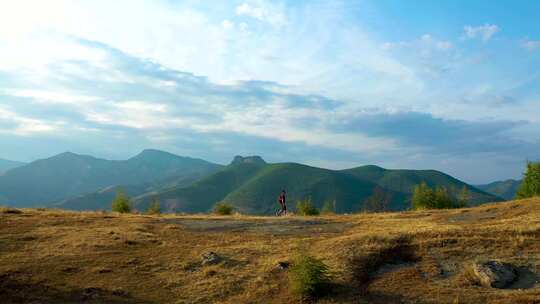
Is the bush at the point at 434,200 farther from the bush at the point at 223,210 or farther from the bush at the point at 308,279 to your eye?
the bush at the point at 308,279

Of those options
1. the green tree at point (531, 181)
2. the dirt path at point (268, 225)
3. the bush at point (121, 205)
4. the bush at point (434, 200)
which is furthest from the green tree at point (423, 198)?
the bush at point (121, 205)

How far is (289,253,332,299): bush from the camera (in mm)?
18062

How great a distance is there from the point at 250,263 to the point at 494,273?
37.5 ft

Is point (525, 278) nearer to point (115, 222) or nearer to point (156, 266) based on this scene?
point (156, 266)

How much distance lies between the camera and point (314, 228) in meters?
32.3

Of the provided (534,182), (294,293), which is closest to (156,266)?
(294,293)

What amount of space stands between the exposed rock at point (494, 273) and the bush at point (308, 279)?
646 cm

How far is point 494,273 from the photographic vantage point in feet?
60.1

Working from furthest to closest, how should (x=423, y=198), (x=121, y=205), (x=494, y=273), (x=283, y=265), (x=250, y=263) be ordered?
(x=423, y=198) < (x=121, y=205) < (x=250, y=263) < (x=283, y=265) < (x=494, y=273)

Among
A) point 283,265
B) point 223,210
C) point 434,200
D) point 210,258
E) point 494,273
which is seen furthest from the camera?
point 434,200

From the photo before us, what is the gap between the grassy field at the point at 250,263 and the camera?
1834cm

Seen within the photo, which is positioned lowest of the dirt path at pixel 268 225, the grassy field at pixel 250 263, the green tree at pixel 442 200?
the grassy field at pixel 250 263

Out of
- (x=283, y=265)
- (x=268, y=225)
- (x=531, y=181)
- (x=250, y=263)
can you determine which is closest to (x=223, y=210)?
(x=268, y=225)

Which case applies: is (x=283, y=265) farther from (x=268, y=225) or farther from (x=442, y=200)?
(x=442, y=200)
